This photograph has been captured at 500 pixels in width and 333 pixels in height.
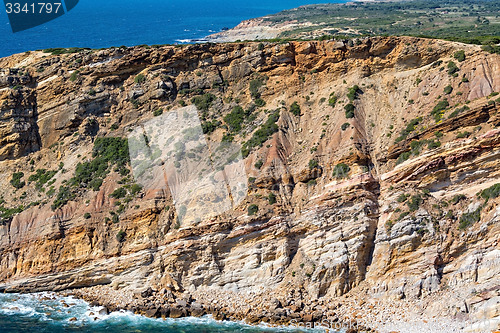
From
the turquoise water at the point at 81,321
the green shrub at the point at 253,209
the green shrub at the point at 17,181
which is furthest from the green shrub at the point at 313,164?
the green shrub at the point at 17,181

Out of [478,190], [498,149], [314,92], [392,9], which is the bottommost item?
[478,190]

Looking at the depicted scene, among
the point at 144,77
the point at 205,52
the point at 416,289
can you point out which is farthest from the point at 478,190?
the point at 144,77

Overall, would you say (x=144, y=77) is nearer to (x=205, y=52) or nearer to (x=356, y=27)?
(x=205, y=52)

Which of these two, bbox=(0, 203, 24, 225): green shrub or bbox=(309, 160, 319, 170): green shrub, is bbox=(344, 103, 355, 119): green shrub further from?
bbox=(0, 203, 24, 225): green shrub

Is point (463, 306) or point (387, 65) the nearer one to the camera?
point (463, 306)

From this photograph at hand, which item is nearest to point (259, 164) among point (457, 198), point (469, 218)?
point (457, 198)

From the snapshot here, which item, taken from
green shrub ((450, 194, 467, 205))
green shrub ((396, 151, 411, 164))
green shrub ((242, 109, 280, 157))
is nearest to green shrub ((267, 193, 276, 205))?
green shrub ((242, 109, 280, 157))

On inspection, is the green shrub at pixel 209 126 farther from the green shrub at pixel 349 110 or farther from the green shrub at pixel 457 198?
the green shrub at pixel 457 198
